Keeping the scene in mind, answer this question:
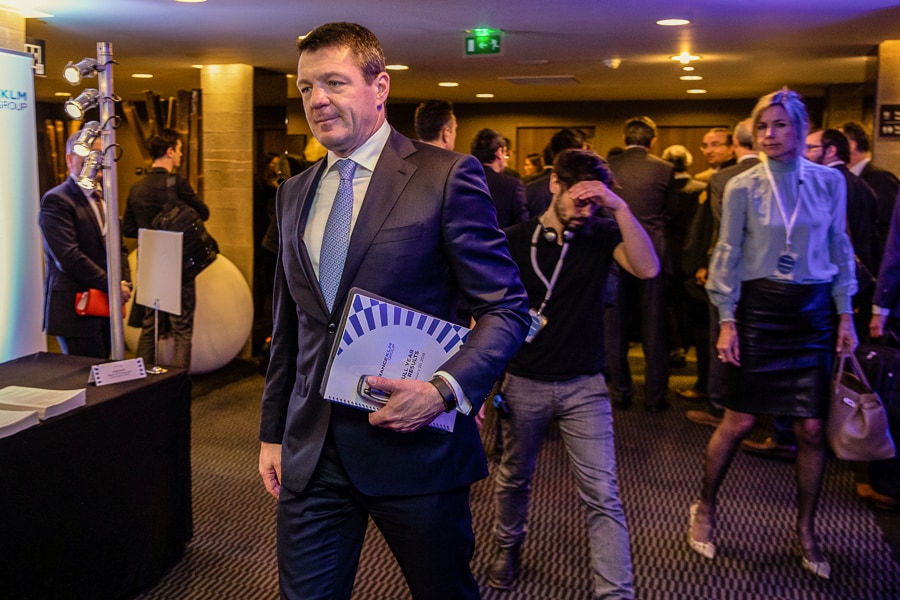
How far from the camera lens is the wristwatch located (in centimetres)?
145

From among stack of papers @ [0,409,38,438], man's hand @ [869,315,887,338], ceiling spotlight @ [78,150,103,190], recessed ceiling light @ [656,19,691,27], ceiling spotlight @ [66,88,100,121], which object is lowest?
stack of papers @ [0,409,38,438]

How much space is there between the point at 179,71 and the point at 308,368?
7191 mm

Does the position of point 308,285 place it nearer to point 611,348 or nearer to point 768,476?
point 768,476

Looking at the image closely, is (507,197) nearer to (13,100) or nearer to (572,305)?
(572,305)

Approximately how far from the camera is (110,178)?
298 centimetres

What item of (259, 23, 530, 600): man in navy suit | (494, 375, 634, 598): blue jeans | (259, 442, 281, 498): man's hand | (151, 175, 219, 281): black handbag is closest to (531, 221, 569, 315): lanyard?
(494, 375, 634, 598): blue jeans

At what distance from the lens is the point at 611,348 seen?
18.0 ft

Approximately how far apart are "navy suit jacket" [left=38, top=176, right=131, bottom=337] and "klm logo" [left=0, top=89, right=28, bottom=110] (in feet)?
1.44

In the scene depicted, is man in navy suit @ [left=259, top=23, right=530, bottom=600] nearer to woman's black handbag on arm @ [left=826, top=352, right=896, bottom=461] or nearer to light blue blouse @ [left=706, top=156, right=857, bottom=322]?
light blue blouse @ [left=706, top=156, right=857, bottom=322]

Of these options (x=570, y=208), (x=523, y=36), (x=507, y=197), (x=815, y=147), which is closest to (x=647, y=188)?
(x=815, y=147)

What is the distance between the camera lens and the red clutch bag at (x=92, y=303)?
4.04 meters

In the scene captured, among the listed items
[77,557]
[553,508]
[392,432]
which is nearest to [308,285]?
[392,432]

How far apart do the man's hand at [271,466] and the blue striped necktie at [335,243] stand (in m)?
0.40

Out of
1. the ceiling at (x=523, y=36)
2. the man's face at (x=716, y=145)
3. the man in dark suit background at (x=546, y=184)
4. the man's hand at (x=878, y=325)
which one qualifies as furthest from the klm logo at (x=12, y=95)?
the man's face at (x=716, y=145)
